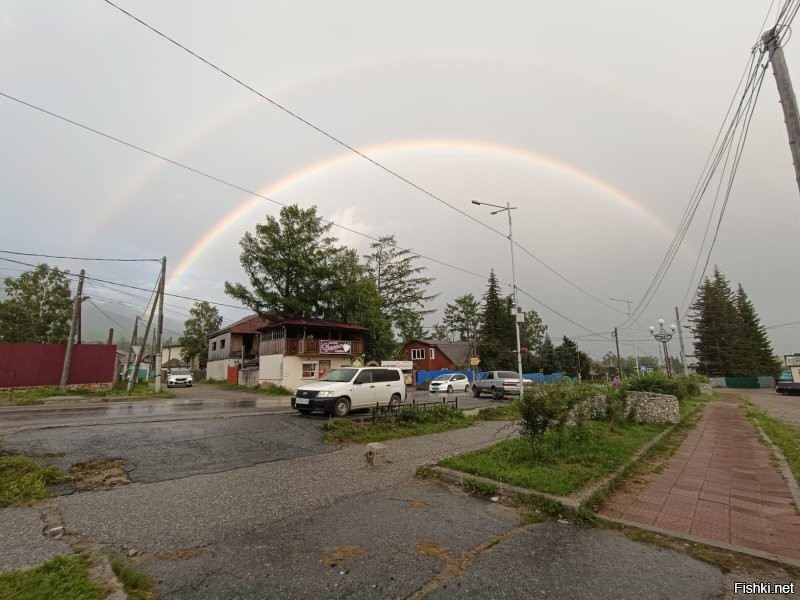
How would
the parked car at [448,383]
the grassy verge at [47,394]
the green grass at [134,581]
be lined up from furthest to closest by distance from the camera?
the parked car at [448,383]
the grassy verge at [47,394]
the green grass at [134,581]

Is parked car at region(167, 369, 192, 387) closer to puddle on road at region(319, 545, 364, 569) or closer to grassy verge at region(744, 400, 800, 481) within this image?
puddle on road at region(319, 545, 364, 569)

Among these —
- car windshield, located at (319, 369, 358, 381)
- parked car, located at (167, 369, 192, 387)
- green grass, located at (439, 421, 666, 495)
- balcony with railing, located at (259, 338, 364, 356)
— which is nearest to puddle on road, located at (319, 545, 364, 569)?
green grass, located at (439, 421, 666, 495)

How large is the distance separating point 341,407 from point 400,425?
2.51 meters

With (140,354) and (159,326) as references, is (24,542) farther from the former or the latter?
(140,354)

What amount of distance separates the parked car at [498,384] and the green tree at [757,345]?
195ft

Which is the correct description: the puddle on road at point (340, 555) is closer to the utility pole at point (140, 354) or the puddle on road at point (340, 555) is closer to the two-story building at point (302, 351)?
the two-story building at point (302, 351)

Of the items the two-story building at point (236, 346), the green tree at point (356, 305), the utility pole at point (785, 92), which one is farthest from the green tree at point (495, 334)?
the utility pole at point (785, 92)

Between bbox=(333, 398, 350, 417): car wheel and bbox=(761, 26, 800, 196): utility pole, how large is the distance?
483 inches

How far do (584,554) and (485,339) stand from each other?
176 ft

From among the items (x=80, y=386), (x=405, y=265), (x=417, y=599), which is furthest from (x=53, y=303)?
(x=417, y=599)

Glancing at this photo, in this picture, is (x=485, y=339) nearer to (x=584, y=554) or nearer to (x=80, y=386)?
(x=80, y=386)

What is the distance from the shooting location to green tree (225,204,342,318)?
31562mm

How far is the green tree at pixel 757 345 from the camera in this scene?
199 feet

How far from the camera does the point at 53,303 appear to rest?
44500 mm
